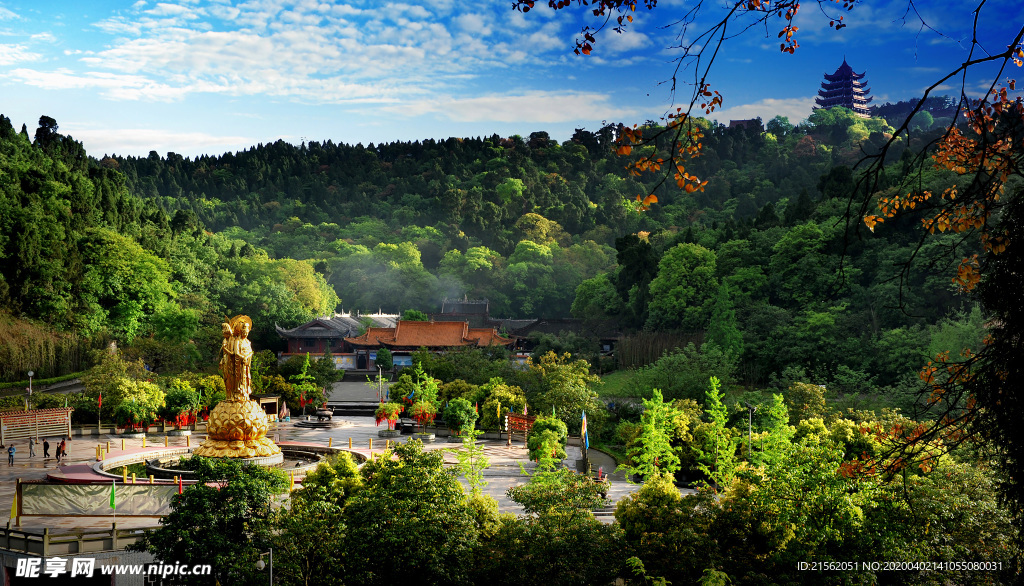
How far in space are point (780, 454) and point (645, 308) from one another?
131 ft

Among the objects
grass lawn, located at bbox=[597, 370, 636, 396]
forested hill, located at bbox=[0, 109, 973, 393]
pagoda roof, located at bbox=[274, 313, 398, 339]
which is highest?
forested hill, located at bbox=[0, 109, 973, 393]

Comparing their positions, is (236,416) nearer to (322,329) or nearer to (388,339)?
(322,329)

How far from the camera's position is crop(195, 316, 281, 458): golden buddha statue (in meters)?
22.5

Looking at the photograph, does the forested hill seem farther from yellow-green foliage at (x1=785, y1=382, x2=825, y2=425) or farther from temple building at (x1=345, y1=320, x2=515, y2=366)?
temple building at (x1=345, y1=320, x2=515, y2=366)

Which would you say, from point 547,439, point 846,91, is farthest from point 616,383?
point 846,91

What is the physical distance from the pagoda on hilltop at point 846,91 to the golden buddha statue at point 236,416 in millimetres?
115412

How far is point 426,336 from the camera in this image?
55.1m

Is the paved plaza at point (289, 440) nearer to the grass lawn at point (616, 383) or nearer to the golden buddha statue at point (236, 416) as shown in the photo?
the golden buddha statue at point (236, 416)

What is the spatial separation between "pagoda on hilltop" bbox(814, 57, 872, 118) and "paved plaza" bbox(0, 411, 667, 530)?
107m

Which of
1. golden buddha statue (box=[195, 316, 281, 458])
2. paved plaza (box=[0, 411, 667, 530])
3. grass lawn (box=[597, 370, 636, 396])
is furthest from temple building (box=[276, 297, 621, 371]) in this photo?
golden buddha statue (box=[195, 316, 281, 458])

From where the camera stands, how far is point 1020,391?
5.39m

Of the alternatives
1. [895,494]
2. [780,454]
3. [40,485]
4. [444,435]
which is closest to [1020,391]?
[895,494]

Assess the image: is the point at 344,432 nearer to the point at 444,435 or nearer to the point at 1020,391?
the point at 444,435

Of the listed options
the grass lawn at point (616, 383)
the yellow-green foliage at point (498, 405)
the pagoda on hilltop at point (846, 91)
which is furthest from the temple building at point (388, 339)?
the pagoda on hilltop at point (846, 91)
